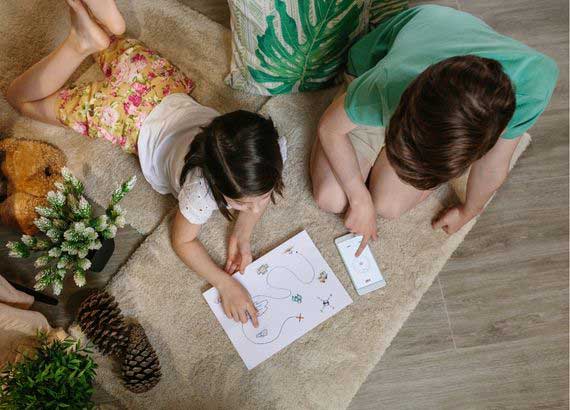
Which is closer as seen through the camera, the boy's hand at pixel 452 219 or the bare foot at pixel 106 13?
the bare foot at pixel 106 13

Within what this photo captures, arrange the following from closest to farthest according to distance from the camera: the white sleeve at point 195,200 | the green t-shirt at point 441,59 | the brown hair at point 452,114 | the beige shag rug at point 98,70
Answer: the brown hair at point 452,114, the green t-shirt at point 441,59, the white sleeve at point 195,200, the beige shag rug at point 98,70

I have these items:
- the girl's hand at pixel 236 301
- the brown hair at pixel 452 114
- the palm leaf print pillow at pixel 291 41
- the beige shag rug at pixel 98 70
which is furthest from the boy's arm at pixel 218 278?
the brown hair at pixel 452 114

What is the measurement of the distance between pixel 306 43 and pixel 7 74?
0.79 metres

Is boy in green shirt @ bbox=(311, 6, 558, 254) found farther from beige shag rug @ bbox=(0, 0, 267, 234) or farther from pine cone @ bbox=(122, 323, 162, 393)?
pine cone @ bbox=(122, 323, 162, 393)

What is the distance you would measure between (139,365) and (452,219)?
757mm

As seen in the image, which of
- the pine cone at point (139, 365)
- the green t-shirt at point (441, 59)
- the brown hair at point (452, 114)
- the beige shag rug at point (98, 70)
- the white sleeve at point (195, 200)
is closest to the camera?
the brown hair at point (452, 114)

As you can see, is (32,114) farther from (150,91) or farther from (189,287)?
(189,287)

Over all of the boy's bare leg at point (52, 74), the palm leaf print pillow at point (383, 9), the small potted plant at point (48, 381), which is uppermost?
the boy's bare leg at point (52, 74)

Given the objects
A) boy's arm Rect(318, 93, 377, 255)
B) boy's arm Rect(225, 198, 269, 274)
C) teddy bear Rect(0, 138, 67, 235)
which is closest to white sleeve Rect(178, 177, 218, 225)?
boy's arm Rect(225, 198, 269, 274)

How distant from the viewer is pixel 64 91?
111 centimetres

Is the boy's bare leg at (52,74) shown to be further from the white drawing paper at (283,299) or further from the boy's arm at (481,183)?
the boy's arm at (481,183)

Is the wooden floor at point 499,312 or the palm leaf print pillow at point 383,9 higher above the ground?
the palm leaf print pillow at point 383,9

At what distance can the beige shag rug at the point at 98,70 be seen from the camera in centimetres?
117

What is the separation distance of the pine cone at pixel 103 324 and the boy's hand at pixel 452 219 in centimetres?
74
